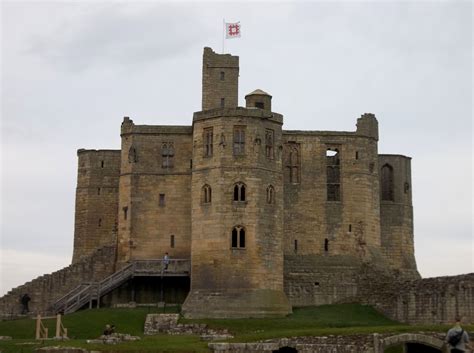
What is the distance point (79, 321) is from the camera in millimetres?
55094

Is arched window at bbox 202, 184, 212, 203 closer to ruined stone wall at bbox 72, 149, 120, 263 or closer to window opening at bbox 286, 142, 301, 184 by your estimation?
window opening at bbox 286, 142, 301, 184

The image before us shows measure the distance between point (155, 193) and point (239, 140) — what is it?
807 centimetres

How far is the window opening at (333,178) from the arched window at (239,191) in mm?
8956

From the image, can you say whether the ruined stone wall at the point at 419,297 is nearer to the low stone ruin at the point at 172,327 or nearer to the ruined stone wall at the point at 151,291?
the ruined stone wall at the point at 151,291

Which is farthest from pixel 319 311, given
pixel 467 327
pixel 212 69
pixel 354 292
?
pixel 212 69

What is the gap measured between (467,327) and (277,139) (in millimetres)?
19483

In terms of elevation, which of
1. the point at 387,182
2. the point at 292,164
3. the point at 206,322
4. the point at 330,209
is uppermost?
the point at 292,164

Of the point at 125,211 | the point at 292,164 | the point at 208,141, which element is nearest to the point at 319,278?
the point at 292,164

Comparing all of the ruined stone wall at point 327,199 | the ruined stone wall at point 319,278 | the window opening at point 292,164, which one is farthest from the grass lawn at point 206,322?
the window opening at point 292,164

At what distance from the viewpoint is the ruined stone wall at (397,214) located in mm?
70125

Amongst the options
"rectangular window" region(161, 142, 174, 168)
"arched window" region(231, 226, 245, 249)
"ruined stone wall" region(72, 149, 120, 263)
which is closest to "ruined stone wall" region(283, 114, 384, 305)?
"arched window" region(231, 226, 245, 249)

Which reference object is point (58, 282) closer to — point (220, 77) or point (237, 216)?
point (237, 216)

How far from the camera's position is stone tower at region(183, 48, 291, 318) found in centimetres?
5788

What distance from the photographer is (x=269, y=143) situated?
6109 cm
